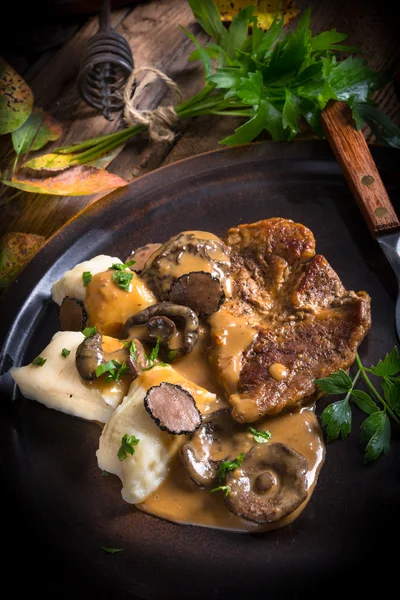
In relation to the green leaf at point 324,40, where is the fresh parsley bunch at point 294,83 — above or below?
below

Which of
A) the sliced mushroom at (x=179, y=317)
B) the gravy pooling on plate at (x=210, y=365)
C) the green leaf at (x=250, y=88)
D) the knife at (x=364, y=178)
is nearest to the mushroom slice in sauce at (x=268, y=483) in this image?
the gravy pooling on plate at (x=210, y=365)

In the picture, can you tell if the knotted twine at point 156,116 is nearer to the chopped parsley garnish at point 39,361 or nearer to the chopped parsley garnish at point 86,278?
the chopped parsley garnish at point 86,278

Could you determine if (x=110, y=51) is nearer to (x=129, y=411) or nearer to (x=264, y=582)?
(x=129, y=411)

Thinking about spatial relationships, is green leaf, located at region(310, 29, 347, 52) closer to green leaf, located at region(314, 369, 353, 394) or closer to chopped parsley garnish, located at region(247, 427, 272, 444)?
green leaf, located at region(314, 369, 353, 394)

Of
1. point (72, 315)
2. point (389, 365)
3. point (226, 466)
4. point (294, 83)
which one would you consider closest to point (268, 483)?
point (226, 466)

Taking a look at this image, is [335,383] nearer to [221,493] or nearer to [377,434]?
[377,434]

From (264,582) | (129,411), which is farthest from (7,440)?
(264,582)

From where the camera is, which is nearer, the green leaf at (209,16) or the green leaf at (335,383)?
the green leaf at (335,383)
